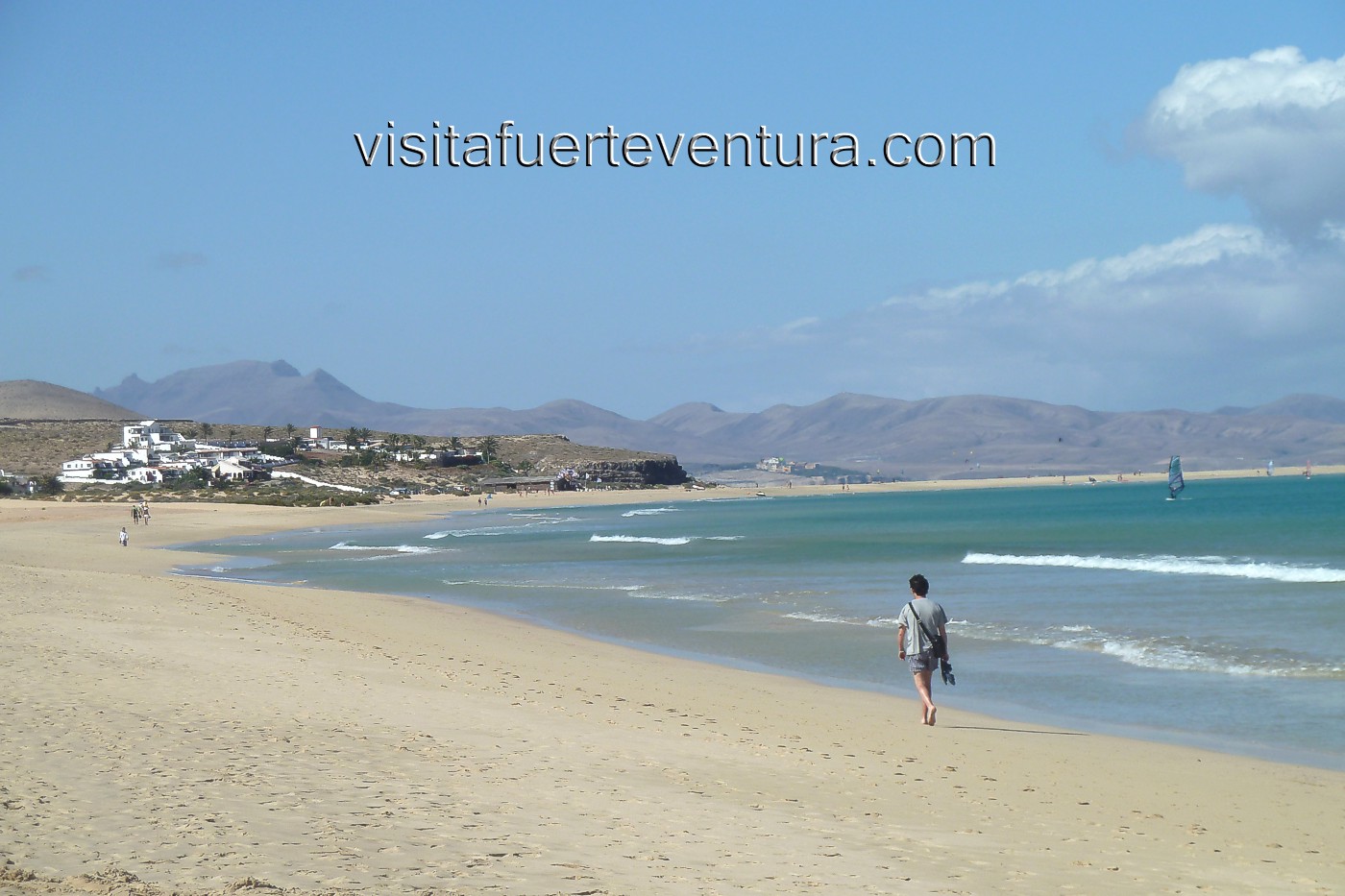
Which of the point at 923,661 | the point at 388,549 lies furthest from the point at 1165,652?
the point at 388,549

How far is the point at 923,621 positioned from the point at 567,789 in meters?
4.72

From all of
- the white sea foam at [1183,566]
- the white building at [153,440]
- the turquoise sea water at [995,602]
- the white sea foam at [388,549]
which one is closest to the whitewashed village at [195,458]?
the white building at [153,440]

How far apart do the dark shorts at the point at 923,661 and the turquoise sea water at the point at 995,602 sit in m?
1.54

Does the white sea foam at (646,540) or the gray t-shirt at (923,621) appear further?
the white sea foam at (646,540)

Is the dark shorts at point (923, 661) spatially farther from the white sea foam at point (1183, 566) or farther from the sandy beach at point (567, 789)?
the white sea foam at point (1183, 566)

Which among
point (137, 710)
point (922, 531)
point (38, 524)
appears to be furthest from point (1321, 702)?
point (38, 524)

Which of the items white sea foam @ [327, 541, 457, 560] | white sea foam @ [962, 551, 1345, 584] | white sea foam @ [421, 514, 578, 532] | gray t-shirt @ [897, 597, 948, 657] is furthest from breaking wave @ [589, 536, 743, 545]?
gray t-shirt @ [897, 597, 948, 657]

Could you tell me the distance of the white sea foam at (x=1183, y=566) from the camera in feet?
84.1

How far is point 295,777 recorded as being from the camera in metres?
7.34

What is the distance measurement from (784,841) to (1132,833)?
2.44 m

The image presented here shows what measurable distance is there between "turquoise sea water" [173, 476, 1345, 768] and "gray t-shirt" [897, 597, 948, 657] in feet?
5.60

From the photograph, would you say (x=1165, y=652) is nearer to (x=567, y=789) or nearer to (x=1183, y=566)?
(x=567, y=789)

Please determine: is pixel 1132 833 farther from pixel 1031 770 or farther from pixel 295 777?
pixel 295 777

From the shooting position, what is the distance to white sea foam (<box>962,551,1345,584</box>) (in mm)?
25641
